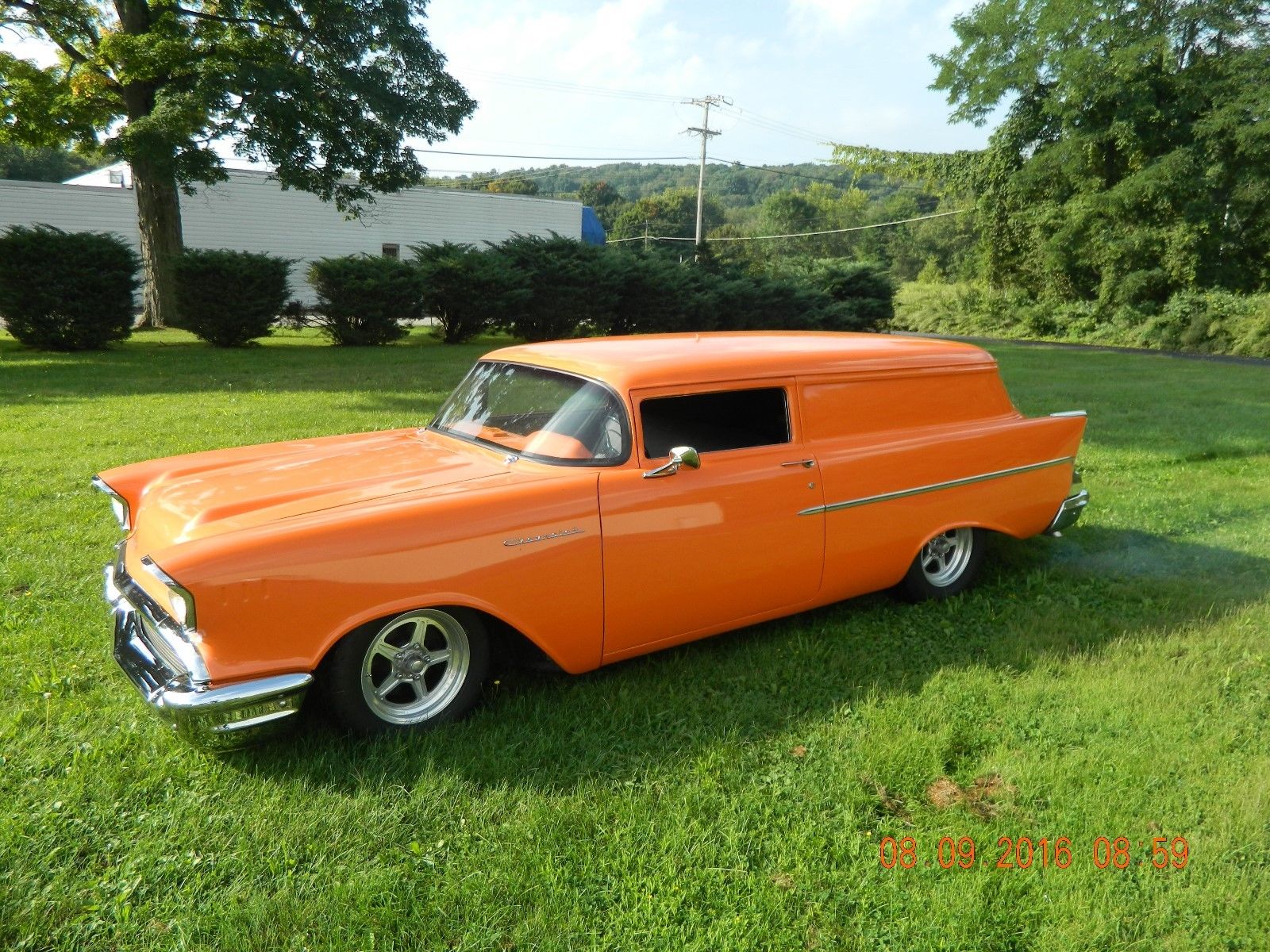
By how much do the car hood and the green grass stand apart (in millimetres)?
826

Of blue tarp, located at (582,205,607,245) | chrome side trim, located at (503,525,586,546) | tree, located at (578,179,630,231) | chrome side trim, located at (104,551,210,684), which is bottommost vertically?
chrome side trim, located at (104,551,210,684)

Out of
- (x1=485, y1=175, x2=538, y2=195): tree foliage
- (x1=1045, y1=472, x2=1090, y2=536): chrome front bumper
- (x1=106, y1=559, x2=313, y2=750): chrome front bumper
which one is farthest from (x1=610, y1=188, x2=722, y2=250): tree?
(x1=106, y1=559, x2=313, y2=750): chrome front bumper

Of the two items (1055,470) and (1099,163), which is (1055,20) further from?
(1055,470)

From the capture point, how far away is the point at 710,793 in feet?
9.81

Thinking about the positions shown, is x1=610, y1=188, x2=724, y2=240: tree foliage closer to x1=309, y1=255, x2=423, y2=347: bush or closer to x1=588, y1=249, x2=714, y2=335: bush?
x1=588, y1=249, x2=714, y2=335: bush

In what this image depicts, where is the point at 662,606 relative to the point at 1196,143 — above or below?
below

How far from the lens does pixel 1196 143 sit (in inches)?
1063

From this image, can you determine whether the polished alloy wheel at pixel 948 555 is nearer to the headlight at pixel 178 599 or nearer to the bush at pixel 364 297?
the headlight at pixel 178 599

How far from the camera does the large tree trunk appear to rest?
18172 millimetres

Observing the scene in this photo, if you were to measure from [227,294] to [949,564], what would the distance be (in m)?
15.7

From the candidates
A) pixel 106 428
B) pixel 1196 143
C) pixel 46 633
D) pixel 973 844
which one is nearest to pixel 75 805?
pixel 46 633

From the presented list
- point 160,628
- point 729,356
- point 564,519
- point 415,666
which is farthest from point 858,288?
point 160,628

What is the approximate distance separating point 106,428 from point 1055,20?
33.5 m

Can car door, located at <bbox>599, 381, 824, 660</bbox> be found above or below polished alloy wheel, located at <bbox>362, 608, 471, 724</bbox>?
above
